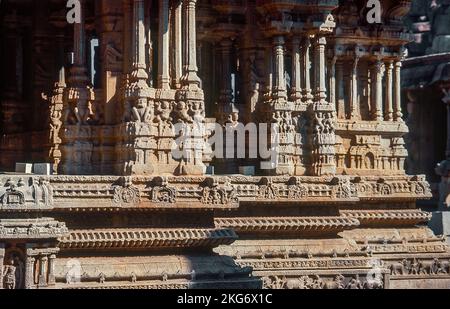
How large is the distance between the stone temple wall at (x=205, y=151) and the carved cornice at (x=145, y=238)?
37 mm

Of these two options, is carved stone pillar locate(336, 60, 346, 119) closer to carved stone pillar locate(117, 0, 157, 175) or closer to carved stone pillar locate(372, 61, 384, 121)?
carved stone pillar locate(372, 61, 384, 121)

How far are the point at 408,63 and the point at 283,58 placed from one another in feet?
61.7

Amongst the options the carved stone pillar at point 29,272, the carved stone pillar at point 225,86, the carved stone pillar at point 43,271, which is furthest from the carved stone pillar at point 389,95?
the carved stone pillar at point 29,272

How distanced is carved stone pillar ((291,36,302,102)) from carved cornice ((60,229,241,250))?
700 centimetres

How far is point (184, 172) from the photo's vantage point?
24.7 m

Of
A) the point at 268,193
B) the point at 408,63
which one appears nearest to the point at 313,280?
the point at 268,193

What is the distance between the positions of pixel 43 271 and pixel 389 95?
16.0m

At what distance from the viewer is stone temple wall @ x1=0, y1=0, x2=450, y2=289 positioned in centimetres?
2292

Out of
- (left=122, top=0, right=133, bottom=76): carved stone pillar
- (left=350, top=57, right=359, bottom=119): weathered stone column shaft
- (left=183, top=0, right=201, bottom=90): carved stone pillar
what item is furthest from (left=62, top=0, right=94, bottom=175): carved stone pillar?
(left=350, top=57, right=359, bottom=119): weathered stone column shaft

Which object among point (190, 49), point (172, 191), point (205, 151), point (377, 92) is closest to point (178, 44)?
point (190, 49)

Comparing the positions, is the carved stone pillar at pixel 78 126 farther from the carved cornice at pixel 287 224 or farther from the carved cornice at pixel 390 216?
the carved cornice at pixel 390 216

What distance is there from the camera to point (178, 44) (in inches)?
990

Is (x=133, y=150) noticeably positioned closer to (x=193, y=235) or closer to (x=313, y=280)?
(x=193, y=235)
